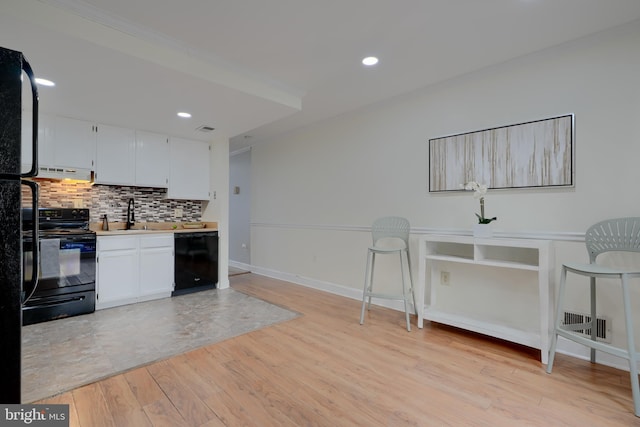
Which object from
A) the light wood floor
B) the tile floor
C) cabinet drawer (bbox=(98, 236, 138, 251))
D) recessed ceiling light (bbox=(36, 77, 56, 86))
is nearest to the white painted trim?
the light wood floor

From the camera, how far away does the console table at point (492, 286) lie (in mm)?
2260

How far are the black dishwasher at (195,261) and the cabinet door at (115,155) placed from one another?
0.99m

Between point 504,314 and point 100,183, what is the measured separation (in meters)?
4.64

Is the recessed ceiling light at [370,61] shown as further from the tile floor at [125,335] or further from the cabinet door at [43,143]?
the cabinet door at [43,143]

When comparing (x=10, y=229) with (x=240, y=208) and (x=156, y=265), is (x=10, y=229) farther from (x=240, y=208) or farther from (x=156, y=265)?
(x=240, y=208)

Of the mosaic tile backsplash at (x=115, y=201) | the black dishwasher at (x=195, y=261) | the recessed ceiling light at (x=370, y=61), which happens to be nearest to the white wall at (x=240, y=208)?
the mosaic tile backsplash at (x=115, y=201)

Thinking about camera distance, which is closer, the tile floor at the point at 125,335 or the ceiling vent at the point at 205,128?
the tile floor at the point at 125,335

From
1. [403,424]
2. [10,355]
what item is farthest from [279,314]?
[10,355]

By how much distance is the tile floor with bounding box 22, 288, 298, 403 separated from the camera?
6.74ft

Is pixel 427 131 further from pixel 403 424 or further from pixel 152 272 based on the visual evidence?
pixel 152 272

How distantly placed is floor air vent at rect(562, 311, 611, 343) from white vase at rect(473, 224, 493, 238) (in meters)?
0.83

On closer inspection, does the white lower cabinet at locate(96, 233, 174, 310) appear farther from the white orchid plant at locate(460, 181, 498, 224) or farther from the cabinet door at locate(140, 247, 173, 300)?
the white orchid plant at locate(460, 181, 498, 224)

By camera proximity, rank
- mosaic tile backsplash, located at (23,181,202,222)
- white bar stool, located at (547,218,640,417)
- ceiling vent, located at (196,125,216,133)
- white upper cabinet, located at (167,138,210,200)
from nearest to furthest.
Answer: white bar stool, located at (547,218,640,417), mosaic tile backsplash, located at (23,181,202,222), ceiling vent, located at (196,125,216,133), white upper cabinet, located at (167,138,210,200)

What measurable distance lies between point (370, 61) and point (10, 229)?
8.56ft
